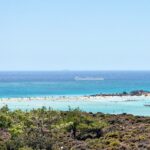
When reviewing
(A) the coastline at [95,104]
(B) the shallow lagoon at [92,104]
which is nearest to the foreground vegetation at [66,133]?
(A) the coastline at [95,104]

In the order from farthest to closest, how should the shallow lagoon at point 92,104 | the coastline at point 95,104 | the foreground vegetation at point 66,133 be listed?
the shallow lagoon at point 92,104 < the coastline at point 95,104 < the foreground vegetation at point 66,133

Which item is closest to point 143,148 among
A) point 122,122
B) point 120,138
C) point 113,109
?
point 120,138

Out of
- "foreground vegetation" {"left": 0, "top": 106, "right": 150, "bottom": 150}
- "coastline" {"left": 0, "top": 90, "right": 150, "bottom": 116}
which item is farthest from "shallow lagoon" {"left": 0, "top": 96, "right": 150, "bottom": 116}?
"foreground vegetation" {"left": 0, "top": 106, "right": 150, "bottom": 150}

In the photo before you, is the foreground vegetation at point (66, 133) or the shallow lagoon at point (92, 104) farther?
the shallow lagoon at point (92, 104)

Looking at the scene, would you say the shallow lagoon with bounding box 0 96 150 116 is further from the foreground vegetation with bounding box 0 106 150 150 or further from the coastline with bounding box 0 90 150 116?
the foreground vegetation with bounding box 0 106 150 150

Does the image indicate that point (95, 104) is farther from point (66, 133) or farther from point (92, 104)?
point (66, 133)

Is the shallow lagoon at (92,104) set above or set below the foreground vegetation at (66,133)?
below

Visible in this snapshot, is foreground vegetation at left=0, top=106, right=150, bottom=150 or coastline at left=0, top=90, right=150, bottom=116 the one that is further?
coastline at left=0, top=90, right=150, bottom=116

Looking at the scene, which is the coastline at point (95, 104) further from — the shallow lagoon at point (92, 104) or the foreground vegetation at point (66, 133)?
the foreground vegetation at point (66, 133)

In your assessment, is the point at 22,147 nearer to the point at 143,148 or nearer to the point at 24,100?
the point at 143,148

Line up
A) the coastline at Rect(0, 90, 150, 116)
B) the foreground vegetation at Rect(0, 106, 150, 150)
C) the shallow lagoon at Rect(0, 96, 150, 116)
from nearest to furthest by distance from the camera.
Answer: the foreground vegetation at Rect(0, 106, 150, 150) < the coastline at Rect(0, 90, 150, 116) < the shallow lagoon at Rect(0, 96, 150, 116)
